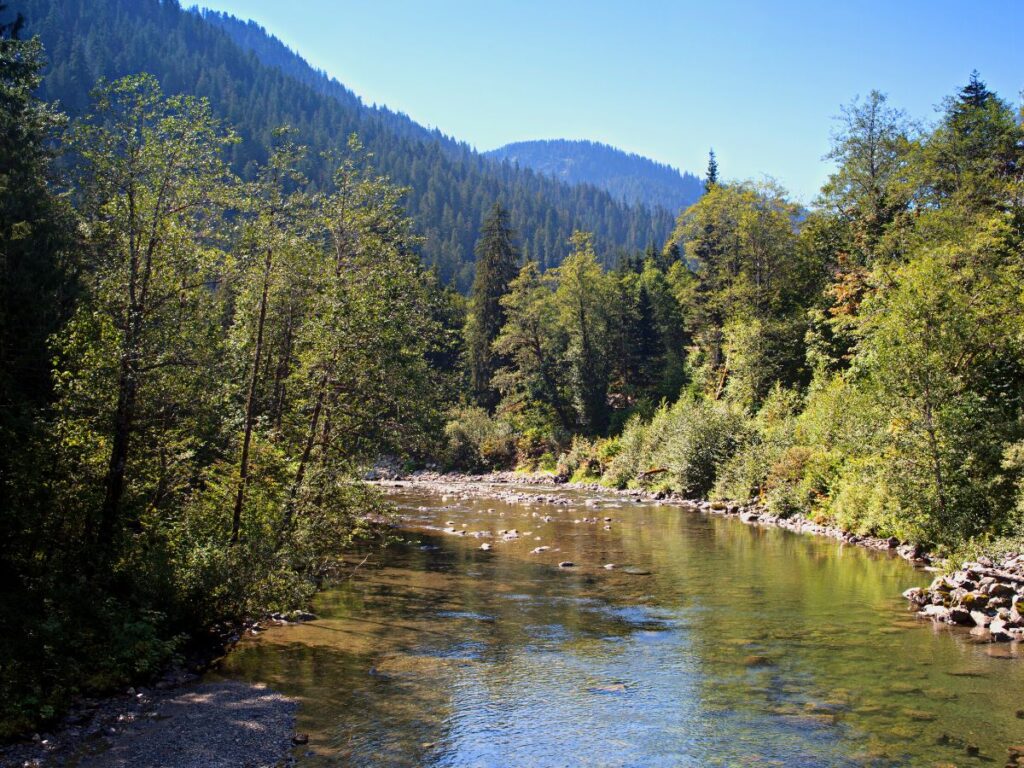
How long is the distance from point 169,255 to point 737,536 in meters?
22.1

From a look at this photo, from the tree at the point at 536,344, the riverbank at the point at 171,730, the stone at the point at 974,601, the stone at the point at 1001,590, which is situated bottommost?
the riverbank at the point at 171,730

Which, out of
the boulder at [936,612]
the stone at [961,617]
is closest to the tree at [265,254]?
the boulder at [936,612]

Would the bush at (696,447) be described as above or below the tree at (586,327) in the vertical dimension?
below

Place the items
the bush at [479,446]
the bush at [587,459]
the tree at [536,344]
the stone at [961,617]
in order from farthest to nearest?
the bush at [479,446] < the tree at [536,344] < the bush at [587,459] < the stone at [961,617]

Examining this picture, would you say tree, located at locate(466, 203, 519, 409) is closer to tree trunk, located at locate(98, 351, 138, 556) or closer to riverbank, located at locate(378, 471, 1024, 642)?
riverbank, located at locate(378, 471, 1024, 642)

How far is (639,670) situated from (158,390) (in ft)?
32.3

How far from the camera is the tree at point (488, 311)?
238 ft

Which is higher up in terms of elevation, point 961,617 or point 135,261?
point 135,261

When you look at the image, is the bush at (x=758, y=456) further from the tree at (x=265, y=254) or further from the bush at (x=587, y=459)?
the tree at (x=265, y=254)

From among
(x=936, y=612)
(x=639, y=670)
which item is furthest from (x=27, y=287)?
(x=936, y=612)

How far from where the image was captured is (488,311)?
73500mm

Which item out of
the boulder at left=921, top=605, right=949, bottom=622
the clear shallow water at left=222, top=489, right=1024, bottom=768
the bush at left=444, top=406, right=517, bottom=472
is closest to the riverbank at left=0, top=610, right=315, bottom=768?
the clear shallow water at left=222, top=489, right=1024, bottom=768

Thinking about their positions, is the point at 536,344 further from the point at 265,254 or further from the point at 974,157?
the point at 265,254

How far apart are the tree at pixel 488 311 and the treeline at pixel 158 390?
54247 millimetres
